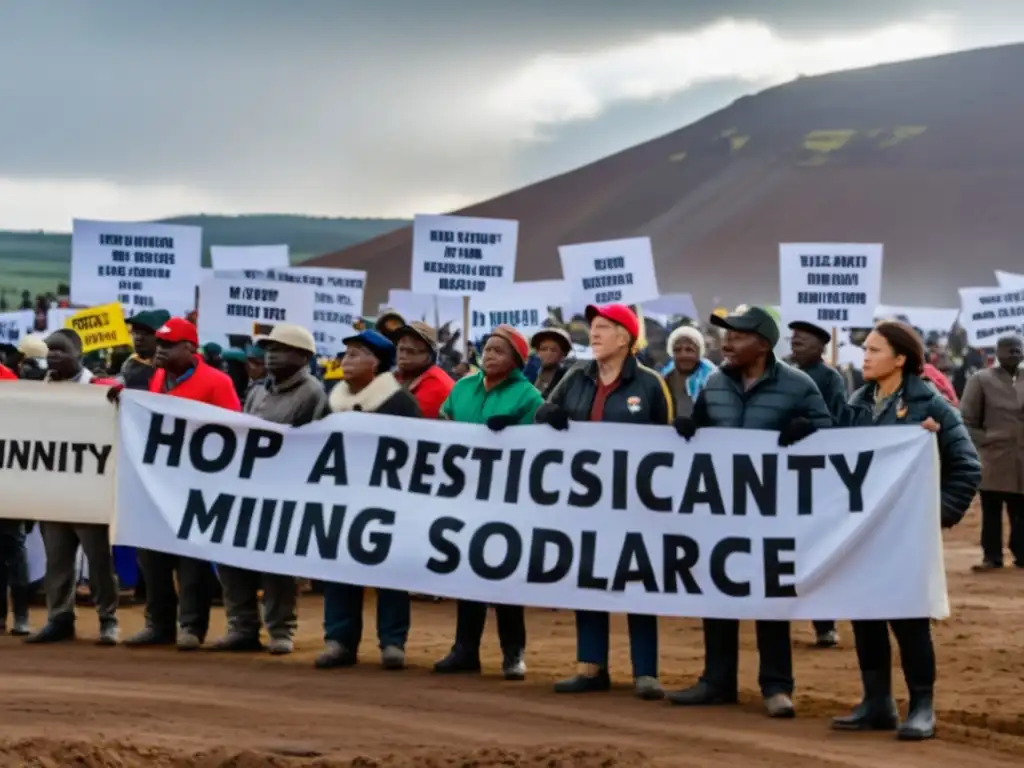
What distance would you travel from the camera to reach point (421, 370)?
40.0 ft

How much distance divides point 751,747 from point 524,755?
3.58ft

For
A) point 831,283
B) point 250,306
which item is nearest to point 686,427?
point 250,306

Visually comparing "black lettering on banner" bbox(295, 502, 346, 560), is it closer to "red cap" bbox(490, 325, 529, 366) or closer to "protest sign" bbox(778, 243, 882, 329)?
"red cap" bbox(490, 325, 529, 366)

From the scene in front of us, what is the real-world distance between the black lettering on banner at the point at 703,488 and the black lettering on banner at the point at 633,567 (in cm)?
31

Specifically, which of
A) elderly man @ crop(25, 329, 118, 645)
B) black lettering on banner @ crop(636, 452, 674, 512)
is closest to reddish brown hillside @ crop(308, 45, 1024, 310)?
elderly man @ crop(25, 329, 118, 645)

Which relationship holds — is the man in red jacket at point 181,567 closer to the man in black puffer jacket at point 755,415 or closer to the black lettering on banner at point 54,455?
the black lettering on banner at point 54,455

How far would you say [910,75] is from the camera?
530ft

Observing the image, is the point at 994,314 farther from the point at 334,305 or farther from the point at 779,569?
the point at 779,569

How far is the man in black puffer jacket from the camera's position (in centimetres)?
1005

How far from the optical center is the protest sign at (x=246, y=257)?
26.9m

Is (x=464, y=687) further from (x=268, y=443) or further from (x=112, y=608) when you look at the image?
(x=112, y=608)

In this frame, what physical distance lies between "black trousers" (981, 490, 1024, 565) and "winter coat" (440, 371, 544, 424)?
27.3 ft

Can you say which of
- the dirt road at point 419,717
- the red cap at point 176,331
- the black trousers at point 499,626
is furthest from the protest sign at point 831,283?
the black trousers at point 499,626

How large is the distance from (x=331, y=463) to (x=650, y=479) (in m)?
1.96
